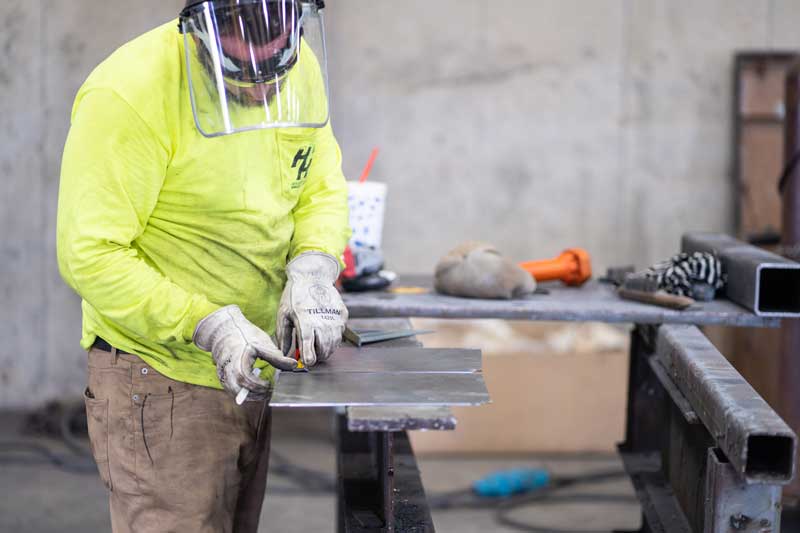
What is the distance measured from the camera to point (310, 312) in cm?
207

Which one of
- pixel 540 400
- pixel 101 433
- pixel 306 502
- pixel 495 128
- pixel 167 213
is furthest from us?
pixel 495 128

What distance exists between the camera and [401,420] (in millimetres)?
1672

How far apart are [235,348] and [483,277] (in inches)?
46.7

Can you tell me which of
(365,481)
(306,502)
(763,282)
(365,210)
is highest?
(365,210)

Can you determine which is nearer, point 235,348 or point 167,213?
point 235,348

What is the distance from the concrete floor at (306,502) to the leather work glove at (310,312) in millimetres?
1984

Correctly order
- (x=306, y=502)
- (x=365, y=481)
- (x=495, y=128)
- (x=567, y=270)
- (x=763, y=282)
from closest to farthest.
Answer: (x=365, y=481)
(x=763, y=282)
(x=567, y=270)
(x=306, y=502)
(x=495, y=128)

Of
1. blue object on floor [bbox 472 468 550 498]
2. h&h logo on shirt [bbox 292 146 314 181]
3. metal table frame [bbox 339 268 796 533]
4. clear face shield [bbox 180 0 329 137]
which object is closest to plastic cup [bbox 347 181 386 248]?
metal table frame [bbox 339 268 796 533]

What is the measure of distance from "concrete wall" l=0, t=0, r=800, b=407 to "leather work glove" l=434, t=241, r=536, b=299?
2236 millimetres

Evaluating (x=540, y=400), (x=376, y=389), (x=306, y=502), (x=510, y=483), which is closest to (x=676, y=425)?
(x=376, y=389)

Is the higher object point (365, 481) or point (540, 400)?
point (365, 481)

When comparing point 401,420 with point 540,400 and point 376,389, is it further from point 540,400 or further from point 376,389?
point 540,400

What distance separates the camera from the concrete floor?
3908mm

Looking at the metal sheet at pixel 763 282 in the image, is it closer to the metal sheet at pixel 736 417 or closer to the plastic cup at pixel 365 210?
the metal sheet at pixel 736 417
